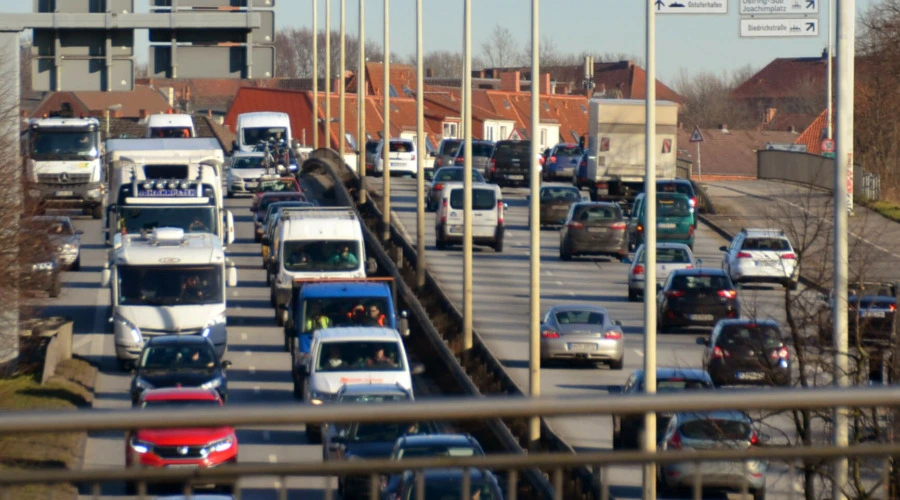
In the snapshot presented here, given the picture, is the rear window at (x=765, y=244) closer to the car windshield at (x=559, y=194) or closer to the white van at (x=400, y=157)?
the car windshield at (x=559, y=194)

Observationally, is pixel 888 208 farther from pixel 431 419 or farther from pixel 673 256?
pixel 431 419

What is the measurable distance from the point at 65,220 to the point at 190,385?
17294 millimetres

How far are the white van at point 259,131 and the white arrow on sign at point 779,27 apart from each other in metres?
46.4

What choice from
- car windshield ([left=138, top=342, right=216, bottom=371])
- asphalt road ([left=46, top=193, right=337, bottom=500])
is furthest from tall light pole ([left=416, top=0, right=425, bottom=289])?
car windshield ([left=138, top=342, right=216, bottom=371])

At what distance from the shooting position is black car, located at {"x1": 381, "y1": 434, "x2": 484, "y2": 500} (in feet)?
18.4

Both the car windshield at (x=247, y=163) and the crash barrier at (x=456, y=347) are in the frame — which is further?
the car windshield at (x=247, y=163)

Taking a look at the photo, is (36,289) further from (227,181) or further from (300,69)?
(300,69)

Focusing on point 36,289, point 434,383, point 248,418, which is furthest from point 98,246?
point 248,418

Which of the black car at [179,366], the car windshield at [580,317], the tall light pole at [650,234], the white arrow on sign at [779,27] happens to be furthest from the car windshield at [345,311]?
the white arrow on sign at [779,27]

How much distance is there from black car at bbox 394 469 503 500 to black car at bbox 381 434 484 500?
6 cm

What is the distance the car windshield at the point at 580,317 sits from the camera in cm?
2923

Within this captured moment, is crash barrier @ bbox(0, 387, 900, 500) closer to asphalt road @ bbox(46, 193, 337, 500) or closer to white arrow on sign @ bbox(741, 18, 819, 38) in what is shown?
asphalt road @ bbox(46, 193, 337, 500)

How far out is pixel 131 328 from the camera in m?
29.2

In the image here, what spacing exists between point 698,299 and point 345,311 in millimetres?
8868
